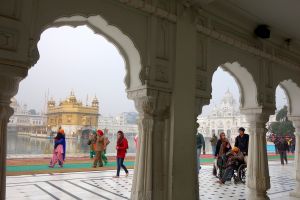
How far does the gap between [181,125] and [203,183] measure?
3732 mm

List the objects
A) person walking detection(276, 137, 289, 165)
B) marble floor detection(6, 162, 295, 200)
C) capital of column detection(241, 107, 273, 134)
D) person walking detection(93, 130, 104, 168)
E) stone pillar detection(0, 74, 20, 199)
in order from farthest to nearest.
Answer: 1. person walking detection(276, 137, 289, 165)
2. person walking detection(93, 130, 104, 168)
3. marble floor detection(6, 162, 295, 200)
4. capital of column detection(241, 107, 273, 134)
5. stone pillar detection(0, 74, 20, 199)

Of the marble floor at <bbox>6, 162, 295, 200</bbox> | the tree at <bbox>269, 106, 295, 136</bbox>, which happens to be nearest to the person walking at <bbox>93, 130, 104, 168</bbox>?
the marble floor at <bbox>6, 162, 295, 200</bbox>

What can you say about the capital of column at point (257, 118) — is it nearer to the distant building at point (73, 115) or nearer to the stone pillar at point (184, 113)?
the stone pillar at point (184, 113)

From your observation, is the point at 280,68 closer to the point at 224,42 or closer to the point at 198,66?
the point at 224,42

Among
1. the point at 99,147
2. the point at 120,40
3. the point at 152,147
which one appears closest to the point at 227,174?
the point at 99,147

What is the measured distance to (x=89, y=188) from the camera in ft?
19.1

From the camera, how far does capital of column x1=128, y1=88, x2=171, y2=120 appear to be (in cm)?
339

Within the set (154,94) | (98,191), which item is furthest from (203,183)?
Answer: (154,94)

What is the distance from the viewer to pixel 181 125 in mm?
3609

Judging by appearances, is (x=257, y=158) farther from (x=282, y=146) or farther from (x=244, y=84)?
(x=282, y=146)

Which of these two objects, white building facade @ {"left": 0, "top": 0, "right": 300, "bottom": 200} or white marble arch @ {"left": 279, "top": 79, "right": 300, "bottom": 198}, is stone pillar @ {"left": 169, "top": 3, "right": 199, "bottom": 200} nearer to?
white building facade @ {"left": 0, "top": 0, "right": 300, "bottom": 200}

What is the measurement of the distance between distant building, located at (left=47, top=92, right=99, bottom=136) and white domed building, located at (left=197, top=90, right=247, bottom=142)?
1661 centimetres

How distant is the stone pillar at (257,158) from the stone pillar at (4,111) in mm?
3904

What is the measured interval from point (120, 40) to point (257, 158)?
3.15m
